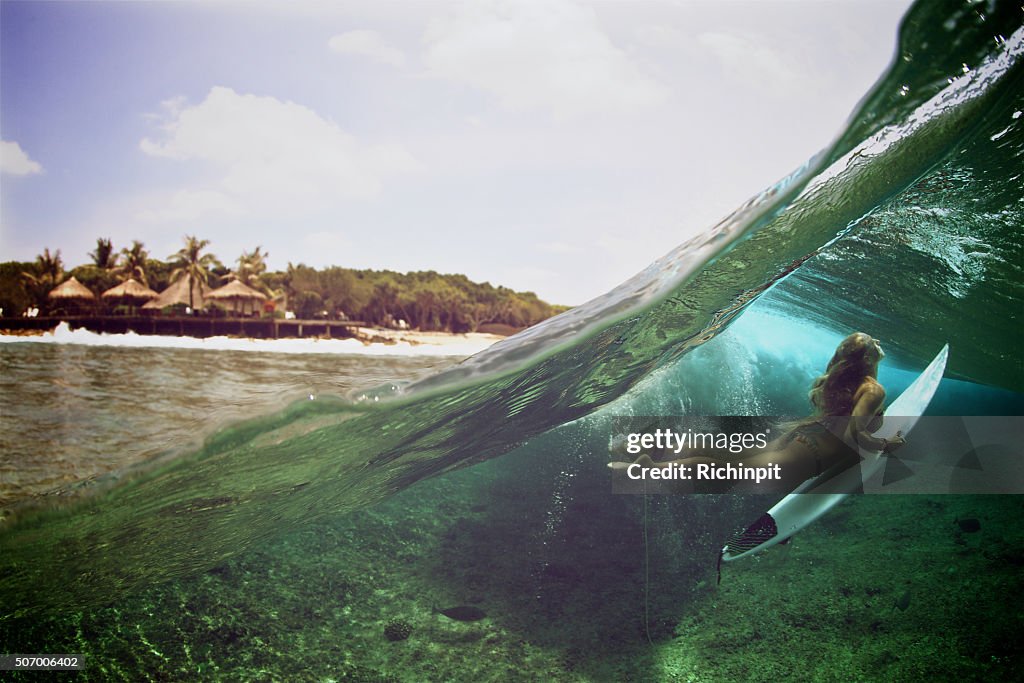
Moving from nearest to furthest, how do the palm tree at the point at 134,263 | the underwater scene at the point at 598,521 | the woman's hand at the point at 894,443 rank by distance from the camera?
1. the underwater scene at the point at 598,521
2. the woman's hand at the point at 894,443
3. the palm tree at the point at 134,263

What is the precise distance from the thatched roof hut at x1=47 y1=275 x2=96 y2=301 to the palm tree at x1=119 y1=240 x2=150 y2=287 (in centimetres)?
109

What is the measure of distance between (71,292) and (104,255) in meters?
1.71

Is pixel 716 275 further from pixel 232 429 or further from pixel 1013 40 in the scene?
pixel 232 429


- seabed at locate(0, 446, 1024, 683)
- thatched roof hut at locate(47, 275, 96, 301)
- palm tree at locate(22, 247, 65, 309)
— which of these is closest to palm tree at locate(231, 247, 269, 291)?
thatched roof hut at locate(47, 275, 96, 301)

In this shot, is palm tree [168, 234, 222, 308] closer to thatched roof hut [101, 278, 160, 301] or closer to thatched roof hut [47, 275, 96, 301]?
thatched roof hut [101, 278, 160, 301]

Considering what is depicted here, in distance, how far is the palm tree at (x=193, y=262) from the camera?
1881 cm

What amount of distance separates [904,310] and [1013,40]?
3435 mm

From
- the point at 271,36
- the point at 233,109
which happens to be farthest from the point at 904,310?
the point at 233,109

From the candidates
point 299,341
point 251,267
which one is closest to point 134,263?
point 251,267

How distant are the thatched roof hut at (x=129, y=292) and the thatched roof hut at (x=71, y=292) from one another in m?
0.48

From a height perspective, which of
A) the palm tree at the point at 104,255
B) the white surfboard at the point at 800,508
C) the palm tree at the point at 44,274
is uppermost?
the palm tree at the point at 104,255

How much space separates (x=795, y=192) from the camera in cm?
216

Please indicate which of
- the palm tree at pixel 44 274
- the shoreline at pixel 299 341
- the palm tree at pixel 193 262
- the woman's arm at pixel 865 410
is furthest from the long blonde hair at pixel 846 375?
the palm tree at pixel 44 274

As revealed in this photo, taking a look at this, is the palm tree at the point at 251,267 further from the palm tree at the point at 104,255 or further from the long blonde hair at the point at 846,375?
the long blonde hair at the point at 846,375
